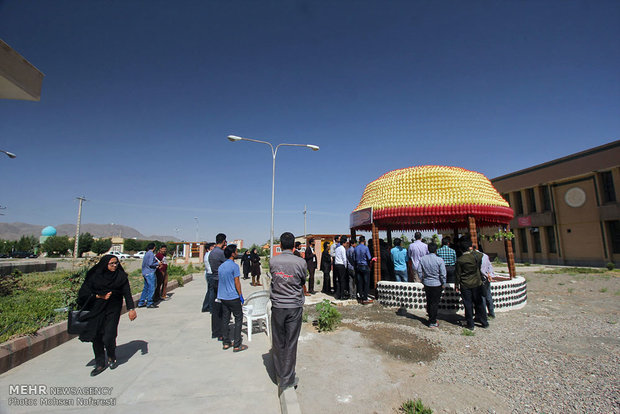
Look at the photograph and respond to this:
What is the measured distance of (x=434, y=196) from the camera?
30.0 ft

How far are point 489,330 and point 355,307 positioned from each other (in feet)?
11.5

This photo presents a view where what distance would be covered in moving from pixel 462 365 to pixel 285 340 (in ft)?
9.70

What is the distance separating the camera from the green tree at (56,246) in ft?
213

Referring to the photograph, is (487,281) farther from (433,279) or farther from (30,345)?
(30,345)

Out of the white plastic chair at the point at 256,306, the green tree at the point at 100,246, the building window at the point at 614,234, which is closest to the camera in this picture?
the white plastic chair at the point at 256,306

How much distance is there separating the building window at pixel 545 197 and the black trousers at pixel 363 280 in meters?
27.9

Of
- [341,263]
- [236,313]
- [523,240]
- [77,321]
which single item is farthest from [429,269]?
[523,240]

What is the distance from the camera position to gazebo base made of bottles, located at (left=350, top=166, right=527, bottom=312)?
844 cm

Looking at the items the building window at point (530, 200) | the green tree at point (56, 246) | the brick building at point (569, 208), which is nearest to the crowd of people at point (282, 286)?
the brick building at point (569, 208)

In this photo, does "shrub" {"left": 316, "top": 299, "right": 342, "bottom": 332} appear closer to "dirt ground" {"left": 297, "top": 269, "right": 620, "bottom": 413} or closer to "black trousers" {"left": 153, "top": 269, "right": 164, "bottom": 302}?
"dirt ground" {"left": 297, "top": 269, "right": 620, "bottom": 413}

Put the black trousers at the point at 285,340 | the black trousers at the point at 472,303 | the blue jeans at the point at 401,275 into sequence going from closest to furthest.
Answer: the black trousers at the point at 285,340 → the black trousers at the point at 472,303 → the blue jeans at the point at 401,275

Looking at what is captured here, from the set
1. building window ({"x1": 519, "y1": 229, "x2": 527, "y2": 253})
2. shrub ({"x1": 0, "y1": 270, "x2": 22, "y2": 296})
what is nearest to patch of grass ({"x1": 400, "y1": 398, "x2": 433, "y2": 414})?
shrub ({"x1": 0, "y1": 270, "x2": 22, "y2": 296})

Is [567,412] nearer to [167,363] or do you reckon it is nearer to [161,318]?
[167,363]

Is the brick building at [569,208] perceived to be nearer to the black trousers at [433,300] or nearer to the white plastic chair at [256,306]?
the black trousers at [433,300]
